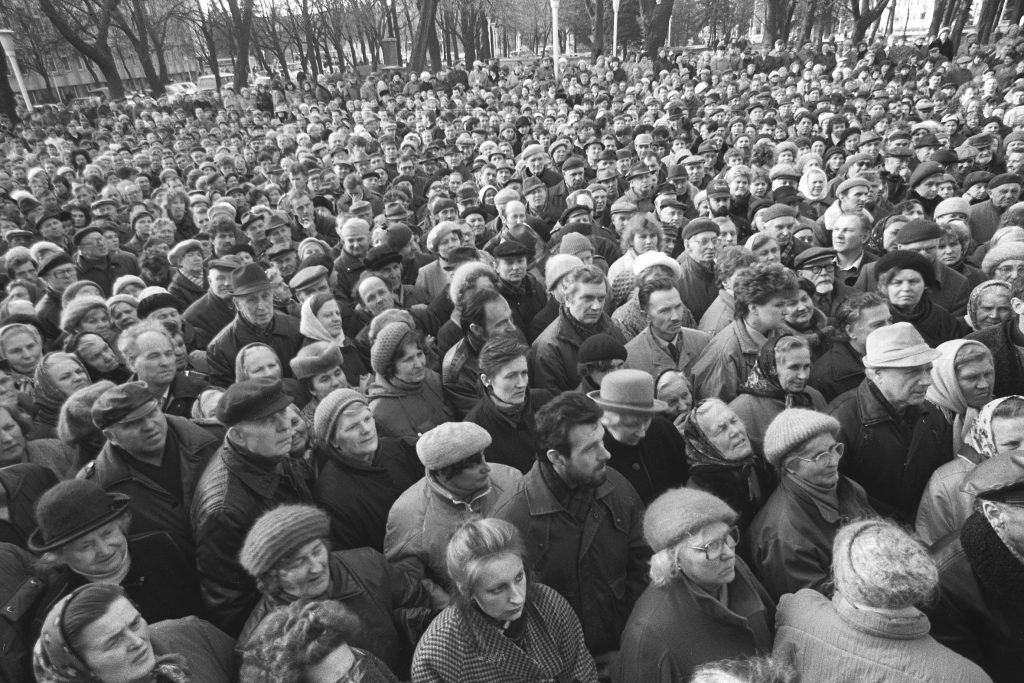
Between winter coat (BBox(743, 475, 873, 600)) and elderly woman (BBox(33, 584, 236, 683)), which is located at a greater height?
elderly woman (BBox(33, 584, 236, 683))

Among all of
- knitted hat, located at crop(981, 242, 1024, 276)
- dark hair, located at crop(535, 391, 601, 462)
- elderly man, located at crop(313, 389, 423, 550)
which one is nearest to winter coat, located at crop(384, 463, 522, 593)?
elderly man, located at crop(313, 389, 423, 550)

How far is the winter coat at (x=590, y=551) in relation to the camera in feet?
9.11

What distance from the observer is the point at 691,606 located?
2297mm

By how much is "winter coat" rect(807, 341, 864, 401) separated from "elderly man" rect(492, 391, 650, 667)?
1925mm

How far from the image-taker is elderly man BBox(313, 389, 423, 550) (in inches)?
126

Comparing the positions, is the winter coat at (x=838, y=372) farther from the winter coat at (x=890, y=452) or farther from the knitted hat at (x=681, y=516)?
the knitted hat at (x=681, y=516)

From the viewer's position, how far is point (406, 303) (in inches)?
242

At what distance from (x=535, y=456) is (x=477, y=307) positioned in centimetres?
123

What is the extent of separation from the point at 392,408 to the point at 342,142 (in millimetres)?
13088

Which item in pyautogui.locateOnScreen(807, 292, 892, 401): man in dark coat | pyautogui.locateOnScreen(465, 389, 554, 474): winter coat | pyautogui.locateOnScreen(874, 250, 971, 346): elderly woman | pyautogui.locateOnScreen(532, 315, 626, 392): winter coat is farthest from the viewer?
pyautogui.locateOnScreen(874, 250, 971, 346): elderly woman

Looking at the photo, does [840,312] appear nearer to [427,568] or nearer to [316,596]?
[427,568]

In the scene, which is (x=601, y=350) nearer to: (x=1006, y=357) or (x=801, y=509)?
(x=801, y=509)

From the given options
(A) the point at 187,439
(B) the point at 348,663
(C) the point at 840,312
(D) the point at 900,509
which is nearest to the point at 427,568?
(B) the point at 348,663

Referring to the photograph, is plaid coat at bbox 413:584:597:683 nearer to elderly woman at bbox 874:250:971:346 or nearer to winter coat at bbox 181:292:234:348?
elderly woman at bbox 874:250:971:346
